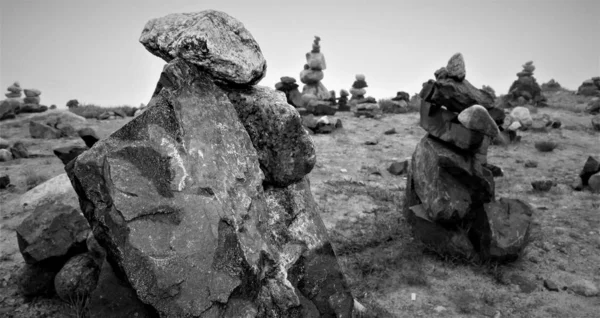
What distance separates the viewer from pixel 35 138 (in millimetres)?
17703

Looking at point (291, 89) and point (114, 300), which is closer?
point (114, 300)

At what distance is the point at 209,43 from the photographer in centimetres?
508

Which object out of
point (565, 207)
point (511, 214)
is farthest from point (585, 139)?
point (511, 214)

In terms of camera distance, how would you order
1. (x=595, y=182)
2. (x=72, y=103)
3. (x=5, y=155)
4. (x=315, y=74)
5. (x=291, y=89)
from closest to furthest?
1. (x=595, y=182)
2. (x=5, y=155)
3. (x=291, y=89)
4. (x=72, y=103)
5. (x=315, y=74)

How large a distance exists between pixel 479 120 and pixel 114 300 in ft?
23.8

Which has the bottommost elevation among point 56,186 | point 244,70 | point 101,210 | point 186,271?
point 56,186

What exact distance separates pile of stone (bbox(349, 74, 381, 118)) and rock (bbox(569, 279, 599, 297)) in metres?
17.1

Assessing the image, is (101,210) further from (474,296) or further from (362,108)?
(362,108)

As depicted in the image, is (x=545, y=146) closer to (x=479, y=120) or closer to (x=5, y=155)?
(x=479, y=120)

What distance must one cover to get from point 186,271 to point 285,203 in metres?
1.80

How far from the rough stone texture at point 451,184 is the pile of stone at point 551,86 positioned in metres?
31.0

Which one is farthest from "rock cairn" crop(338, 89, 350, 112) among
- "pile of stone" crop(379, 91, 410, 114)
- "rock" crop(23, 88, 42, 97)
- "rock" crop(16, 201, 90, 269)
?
"rock" crop(16, 201, 90, 269)

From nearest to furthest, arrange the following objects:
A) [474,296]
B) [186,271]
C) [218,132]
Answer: [186,271] < [218,132] < [474,296]

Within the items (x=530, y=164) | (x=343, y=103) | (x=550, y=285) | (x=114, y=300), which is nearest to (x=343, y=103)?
(x=343, y=103)
